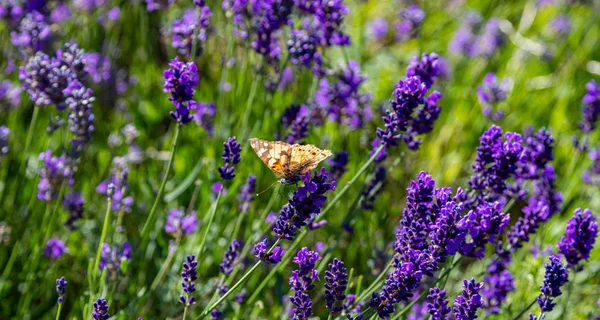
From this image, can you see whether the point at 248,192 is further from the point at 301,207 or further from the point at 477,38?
the point at 477,38

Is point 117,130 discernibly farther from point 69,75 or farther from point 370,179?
point 370,179

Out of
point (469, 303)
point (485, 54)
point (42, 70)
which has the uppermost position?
point (485, 54)

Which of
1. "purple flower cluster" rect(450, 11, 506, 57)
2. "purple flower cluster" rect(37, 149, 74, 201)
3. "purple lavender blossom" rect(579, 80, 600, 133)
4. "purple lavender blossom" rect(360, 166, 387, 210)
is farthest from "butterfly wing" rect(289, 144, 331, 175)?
"purple flower cluster" rect(450, 11, 506, 57)

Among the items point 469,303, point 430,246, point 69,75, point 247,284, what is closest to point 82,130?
point 69,75

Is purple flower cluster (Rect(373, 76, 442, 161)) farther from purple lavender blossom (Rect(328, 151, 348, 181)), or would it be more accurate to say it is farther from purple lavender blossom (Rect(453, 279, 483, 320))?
purple lavender blossom (Rect(453, 279, 483, 320))

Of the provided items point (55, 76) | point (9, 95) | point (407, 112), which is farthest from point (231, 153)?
point (9, 95)
